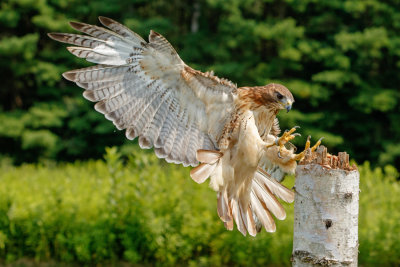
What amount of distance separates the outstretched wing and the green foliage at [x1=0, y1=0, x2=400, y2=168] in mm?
10729

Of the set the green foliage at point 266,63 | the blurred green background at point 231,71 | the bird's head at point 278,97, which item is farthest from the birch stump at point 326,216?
the green foliage at point 266,63

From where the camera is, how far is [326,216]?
2.32m

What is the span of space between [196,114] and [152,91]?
366 mm

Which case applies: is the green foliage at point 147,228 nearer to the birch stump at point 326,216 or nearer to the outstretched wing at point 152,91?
the outstretched wing at point 152,91

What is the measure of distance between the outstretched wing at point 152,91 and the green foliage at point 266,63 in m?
10.7

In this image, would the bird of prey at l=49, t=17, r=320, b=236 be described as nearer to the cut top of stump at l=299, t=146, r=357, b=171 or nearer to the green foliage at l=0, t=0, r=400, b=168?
the cut top of stump at l=299, t=146, r=357, b=171

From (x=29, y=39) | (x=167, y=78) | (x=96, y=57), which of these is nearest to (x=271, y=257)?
(x=167, y=78)

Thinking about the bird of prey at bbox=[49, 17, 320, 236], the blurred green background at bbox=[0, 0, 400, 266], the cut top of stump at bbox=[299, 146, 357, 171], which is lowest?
the cut top of stump at bbox=[299, 146, 357, 171]

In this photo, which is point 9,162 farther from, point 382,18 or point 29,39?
point 382,18

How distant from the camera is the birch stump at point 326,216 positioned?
2.31m

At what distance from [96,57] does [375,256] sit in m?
3.83

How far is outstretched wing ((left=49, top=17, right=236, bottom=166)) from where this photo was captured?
3506mm

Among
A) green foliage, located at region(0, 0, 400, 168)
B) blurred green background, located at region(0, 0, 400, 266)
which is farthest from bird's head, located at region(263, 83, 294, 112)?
green foliage, located at region(0, 0, 400, 168)

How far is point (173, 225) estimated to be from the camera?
19.1 ft
